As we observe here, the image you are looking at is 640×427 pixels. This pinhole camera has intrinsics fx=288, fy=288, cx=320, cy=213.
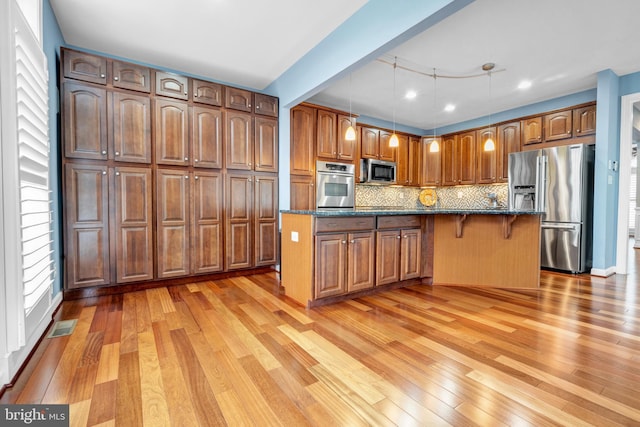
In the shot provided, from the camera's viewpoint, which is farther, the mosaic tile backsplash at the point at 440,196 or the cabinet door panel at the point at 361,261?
the mosaic tile backsplash at the point at 440,196

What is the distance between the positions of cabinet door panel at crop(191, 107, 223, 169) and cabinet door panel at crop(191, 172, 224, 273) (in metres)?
0.16

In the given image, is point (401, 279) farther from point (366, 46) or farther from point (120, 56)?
point (120, 56)

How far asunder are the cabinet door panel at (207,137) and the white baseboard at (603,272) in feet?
17.3

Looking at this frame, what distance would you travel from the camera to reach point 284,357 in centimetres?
184

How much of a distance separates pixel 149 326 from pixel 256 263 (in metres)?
1.78

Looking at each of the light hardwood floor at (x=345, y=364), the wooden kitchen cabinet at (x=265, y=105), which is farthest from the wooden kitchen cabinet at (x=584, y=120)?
the wooden kitchen cabinet at (x=265, y=105)

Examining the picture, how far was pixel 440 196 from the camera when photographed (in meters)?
6.57

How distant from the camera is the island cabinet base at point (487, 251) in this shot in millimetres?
3273

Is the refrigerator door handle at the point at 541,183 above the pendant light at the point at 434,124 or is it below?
below

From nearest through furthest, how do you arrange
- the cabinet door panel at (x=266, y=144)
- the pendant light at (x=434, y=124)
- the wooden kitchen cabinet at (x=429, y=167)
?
the pendant light at (x=434, y=124) → the cabinet door panel at (x=266, y=144) → the wooden kitchen cabinet at (x=429, y=167)

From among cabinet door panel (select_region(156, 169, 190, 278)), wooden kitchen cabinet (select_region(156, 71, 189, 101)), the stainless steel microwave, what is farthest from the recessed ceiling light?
cabinet door panel (select_region(156, 169, 190, 278))

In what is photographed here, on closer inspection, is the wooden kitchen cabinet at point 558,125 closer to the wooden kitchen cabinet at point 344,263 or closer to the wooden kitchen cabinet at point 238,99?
the wooden kitchen cabinet at point 344,263

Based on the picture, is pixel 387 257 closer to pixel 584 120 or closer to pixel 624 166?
pixel 624 166

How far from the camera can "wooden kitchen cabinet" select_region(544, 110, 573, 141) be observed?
445 centimetres
